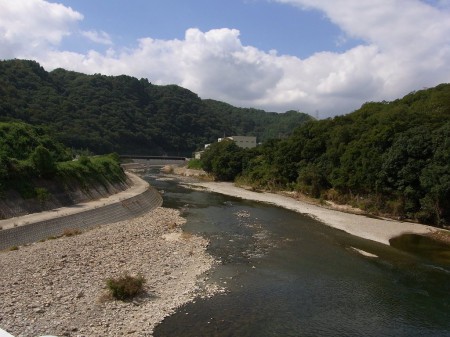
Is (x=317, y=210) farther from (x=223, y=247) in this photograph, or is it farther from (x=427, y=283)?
(x=427, y=283)

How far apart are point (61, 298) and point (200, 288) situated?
641 centimetres

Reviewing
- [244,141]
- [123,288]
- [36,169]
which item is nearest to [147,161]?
[244,141]

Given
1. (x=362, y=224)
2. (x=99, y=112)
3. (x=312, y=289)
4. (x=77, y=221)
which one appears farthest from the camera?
(x=99, y=112)

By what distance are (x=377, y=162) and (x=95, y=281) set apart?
114 feet

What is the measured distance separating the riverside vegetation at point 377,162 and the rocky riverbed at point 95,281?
75.4 ft

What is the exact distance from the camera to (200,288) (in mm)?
19359

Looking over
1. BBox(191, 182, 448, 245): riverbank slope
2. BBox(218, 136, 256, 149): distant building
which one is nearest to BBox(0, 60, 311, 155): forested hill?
BBox(218, 136, 256, 149): distant building

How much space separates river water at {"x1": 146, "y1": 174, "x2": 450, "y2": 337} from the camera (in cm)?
1588

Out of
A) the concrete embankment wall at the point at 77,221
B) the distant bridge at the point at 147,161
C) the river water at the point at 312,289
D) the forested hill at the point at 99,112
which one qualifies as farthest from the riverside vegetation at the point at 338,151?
the river water at the point at 312,289

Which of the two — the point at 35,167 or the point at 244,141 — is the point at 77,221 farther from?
the point at 244,141

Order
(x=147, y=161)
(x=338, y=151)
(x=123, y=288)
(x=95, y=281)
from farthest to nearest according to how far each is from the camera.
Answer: (x=147, y=161)
(x=338, y=151)
(x=95, y=281)
(x=123, y=288)

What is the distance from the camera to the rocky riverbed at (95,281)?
1426cm

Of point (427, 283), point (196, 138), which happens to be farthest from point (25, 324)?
point (196, 138)

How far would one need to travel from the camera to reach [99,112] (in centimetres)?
15550
